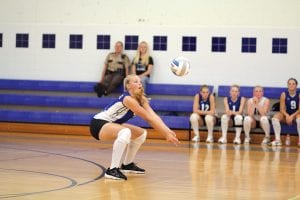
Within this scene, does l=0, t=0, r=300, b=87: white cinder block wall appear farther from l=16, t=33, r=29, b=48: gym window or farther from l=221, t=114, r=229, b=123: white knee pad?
l=221, t=114, r=229, b=123: white knee pad

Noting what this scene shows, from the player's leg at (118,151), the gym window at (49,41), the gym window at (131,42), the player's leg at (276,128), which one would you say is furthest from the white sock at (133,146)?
the gym window at (49,41)

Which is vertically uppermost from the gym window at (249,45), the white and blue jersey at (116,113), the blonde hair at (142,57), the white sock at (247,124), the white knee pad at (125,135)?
the gym window at (249,45)

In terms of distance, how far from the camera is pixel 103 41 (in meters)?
18.5

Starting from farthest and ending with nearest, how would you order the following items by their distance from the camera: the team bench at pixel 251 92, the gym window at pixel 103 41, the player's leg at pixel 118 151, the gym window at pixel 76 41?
the gym window at pixel 76 41
the gym window at pixel 103 41
the team bench at pixel 251 92
the player's leg at pixel 118 151

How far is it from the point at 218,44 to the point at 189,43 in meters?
0.81

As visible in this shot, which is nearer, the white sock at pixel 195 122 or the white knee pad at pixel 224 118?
the white knee pad at pixel 224 118

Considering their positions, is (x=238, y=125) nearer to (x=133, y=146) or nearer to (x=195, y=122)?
(x=195, y=122)

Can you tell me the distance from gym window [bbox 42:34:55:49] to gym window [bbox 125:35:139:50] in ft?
7.32

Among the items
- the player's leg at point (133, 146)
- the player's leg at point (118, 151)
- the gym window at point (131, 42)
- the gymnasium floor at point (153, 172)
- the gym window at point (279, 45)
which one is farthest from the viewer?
the gym window at point (131, 42)

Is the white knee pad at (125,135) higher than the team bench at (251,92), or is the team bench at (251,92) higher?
the team bench at (251,92)

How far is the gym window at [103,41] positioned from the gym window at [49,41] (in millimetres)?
1390

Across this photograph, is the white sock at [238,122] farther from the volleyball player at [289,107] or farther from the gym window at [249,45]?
the gym window at [249,45]

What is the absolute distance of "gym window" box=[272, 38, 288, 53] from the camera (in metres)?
17.3

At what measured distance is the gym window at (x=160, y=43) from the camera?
709 inches
